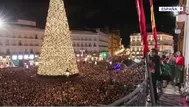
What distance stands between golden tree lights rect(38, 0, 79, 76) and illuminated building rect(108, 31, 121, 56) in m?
96.2

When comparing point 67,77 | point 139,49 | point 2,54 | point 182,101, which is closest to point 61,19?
point 67,77

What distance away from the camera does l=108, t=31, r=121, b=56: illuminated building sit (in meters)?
123

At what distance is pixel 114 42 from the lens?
126875 millimetres

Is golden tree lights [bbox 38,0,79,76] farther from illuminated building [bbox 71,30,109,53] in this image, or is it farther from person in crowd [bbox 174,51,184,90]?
illuminated building [bbox 71,30,109,53]

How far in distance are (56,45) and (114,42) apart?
4045 inches

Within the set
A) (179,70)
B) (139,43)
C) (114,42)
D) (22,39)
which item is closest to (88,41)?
(139,43)

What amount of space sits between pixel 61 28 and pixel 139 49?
9442 centimetres

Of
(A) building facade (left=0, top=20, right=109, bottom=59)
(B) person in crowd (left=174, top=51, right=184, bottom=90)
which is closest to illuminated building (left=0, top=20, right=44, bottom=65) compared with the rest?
(A) building facade (left=0, top=20, right=109, bottom=59)

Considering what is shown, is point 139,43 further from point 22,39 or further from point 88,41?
point 22,39

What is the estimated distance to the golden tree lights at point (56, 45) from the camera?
24.9 metres

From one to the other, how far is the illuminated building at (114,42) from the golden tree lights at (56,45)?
96194mm

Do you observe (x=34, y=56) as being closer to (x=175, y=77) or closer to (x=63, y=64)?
(x=63, y=64)

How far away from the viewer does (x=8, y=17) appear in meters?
67.1

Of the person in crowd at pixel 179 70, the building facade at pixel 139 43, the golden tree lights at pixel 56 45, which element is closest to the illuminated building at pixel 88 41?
the building facade at pixel 139 43
